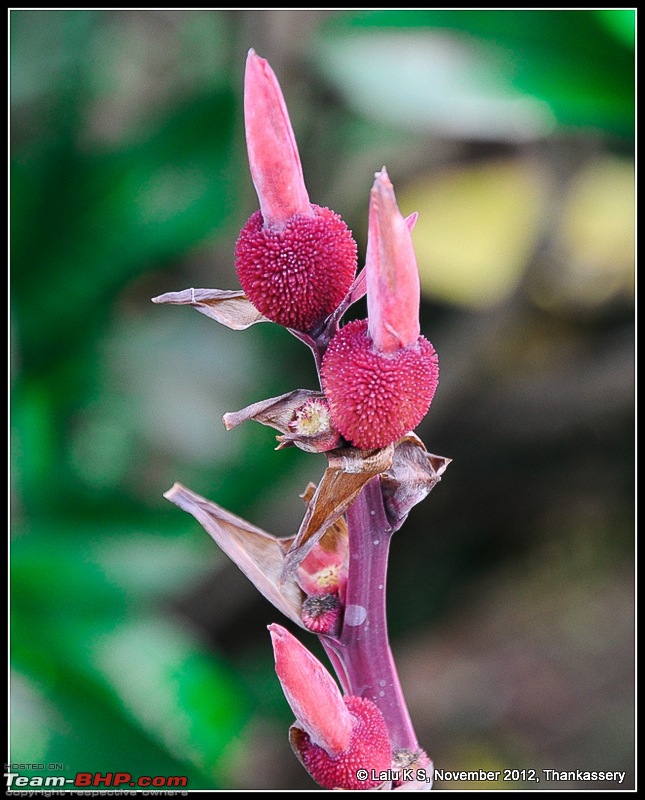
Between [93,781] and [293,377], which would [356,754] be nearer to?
[93,781]

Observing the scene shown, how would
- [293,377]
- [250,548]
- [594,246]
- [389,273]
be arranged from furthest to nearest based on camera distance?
[594,246], [293,377], [250,548], [389,273]

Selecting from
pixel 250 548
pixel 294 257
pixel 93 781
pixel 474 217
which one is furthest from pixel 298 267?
pixel 474 217

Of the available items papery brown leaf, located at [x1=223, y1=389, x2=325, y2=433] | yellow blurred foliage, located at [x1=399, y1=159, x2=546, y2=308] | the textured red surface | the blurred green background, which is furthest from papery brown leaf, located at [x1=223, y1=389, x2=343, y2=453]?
yellow blurred foliage, located at [x1=399, y1=159, x2=546, y2=308]

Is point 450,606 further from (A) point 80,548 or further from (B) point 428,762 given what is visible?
(B) point 428,762

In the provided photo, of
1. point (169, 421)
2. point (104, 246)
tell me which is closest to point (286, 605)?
point (104, 246)

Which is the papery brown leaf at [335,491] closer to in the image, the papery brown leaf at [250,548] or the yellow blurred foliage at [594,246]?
the papery brown leaf at [250,548]

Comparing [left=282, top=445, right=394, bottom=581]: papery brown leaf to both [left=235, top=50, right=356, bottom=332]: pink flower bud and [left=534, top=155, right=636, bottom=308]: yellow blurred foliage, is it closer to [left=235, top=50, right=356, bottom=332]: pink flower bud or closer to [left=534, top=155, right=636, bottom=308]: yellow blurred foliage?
[left=235, top=50, right=356, bottom=332]: pink flower bud

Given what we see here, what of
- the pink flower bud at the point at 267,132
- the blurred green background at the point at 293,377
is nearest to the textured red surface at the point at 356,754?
the pink flower bud at the point at 267,132
